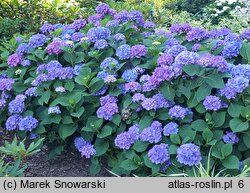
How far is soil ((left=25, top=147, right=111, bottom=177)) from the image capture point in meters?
3.22

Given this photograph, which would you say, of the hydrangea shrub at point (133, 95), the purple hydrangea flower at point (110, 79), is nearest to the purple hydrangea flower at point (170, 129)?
the hydrangea shrub at point (133, 95)

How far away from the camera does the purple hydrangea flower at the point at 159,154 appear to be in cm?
270

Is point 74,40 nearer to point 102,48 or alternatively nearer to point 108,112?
point 102,48

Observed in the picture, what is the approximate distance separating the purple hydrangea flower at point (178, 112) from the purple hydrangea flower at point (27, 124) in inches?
38.6

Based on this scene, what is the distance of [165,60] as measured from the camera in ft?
9.66

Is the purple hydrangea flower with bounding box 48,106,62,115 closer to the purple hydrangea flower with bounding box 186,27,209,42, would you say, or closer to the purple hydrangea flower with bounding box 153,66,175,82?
the purple hydrangea flower with bounding box 153,66,175,82

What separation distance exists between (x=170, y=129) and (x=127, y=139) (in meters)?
0.30

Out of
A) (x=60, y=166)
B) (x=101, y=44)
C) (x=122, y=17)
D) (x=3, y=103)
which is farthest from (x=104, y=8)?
(x=60, y=166)

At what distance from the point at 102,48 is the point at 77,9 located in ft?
5.92

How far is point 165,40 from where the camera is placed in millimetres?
3342

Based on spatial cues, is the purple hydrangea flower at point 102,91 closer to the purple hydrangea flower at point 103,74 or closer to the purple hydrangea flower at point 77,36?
the purple hydrangea flower at point 103,74

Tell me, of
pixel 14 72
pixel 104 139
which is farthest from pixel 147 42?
pixel 14 72

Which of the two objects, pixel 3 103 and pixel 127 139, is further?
pixel 3 103

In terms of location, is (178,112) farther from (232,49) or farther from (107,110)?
(232,49)
